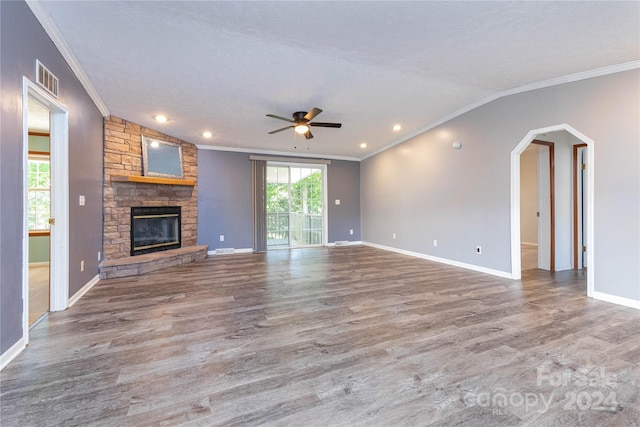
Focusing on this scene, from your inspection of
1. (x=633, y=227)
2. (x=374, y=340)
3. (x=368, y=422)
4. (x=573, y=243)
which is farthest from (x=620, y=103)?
(x=368, y=422)

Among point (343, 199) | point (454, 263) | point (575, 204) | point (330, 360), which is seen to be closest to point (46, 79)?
point (330, 360)

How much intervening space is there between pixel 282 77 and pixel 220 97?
3.51 feet

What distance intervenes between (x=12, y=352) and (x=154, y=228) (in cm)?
350

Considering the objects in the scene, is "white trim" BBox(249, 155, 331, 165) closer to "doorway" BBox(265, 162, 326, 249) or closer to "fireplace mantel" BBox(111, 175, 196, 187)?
"doorway" BBox(265, 162, 326, 249)

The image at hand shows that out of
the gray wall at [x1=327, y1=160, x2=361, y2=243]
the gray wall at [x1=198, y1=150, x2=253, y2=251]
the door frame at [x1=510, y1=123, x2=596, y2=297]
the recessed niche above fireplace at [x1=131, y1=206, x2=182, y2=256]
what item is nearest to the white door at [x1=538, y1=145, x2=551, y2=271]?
the door frame at [x1=510, y1=123, x2=596, y2=297]

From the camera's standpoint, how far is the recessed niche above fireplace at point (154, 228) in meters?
4.91

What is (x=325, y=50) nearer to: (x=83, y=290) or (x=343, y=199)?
(x=83, y=290)

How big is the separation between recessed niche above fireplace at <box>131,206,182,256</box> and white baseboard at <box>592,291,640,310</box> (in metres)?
6.56

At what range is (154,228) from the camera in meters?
5.30

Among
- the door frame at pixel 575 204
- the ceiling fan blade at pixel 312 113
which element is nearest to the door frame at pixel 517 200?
the door frame at pixel 575 204

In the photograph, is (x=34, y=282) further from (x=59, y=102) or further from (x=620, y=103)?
(x=620, y=103)

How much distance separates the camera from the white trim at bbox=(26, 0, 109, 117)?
2219mm

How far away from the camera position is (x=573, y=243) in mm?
4797

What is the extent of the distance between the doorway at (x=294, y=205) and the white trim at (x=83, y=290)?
3707 mm
